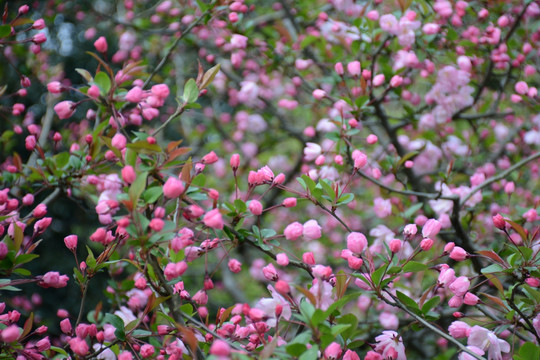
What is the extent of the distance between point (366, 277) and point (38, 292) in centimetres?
224

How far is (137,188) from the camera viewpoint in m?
0.81

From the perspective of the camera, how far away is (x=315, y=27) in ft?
8.48

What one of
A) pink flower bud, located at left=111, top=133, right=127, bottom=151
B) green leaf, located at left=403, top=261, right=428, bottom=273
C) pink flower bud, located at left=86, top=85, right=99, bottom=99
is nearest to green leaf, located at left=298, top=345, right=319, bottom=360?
green leaf, located at left=403, top=261, right=428, bottom=273

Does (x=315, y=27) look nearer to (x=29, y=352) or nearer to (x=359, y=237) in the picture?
(x=359, y=237)

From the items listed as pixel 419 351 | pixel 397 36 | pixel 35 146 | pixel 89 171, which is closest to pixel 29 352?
pixel 89 171

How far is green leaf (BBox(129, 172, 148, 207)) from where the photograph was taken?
81 centimetres

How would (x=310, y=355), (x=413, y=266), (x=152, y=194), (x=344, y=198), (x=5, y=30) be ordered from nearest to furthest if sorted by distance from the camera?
(x=310, y=355), (x=152, y=194), (x=413, y=266), (x=344, y=198), (x=5, y=30)

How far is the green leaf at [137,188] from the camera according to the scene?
0.81 m

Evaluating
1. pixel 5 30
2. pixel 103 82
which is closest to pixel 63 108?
pixel 103 82

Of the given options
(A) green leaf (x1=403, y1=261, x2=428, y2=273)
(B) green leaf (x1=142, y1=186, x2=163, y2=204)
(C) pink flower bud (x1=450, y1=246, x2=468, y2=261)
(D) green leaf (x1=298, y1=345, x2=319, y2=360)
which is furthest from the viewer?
(C) pink flower bud (x1=450, y1=246, x2=468, y2=261)

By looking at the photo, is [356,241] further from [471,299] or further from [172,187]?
[172,187]

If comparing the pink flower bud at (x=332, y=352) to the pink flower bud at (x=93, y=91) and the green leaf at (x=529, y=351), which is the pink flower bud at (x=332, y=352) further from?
the pink flower bud at (x=93, y=91)

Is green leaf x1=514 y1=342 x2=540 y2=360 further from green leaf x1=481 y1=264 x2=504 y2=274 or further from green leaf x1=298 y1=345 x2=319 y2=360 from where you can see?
green leaf x1=298 y1=345 x2=319 y2=360

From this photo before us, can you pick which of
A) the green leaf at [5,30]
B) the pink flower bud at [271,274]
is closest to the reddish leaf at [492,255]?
the pink flower bud at [271,274]
